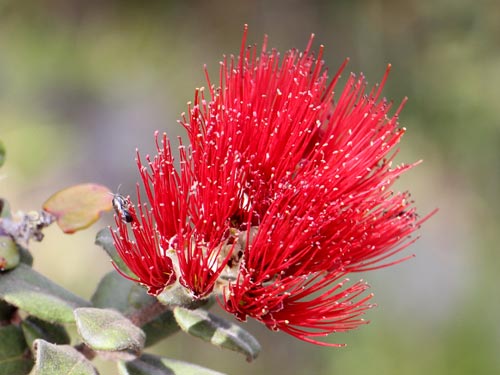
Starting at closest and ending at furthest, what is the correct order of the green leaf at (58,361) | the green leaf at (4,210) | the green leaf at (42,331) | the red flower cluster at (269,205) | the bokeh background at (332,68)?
1. the green leaf at (58,361)
2. the red flower cluster at (269,205)
3. the green leaf at (42,331)
4. the green leaf at (4,210)
5. the bokeh background at (332,68)

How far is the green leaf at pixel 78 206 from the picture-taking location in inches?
58.4

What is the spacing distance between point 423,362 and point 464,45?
6.39 feet

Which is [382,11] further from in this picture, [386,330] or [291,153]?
[291,153]

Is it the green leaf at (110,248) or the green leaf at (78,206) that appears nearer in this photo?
the green leaf at (110,248)

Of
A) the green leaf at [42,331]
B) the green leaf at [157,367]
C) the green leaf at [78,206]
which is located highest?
the green leaf at [78,206]

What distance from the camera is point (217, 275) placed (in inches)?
48.9

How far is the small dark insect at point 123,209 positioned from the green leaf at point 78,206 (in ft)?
0.48

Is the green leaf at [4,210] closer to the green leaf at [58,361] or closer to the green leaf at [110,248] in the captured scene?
the green leaf at [110,248]

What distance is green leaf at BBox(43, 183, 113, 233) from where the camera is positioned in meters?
1.48

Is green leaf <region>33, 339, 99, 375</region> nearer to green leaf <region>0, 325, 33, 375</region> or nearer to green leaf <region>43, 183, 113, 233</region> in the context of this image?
green leaf <region>0, 325, 33, 375</region>

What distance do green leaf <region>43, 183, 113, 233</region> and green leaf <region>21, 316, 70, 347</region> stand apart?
194mm

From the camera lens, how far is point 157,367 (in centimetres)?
133

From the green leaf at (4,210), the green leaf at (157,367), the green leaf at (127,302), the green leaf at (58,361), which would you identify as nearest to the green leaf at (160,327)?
the green leaf at (127,302)

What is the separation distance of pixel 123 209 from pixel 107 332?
0.77 feet
